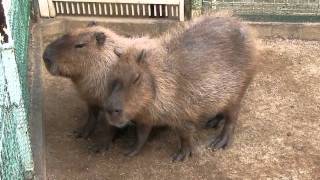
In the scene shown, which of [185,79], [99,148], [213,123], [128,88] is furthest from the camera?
[213,123]

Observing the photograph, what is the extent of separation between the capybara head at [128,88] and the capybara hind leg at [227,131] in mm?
761

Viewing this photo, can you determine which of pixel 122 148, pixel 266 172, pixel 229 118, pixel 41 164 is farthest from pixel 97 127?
pixel 266 172

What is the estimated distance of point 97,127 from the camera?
198 inches

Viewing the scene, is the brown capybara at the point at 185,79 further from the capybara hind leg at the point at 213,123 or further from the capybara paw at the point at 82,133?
the capybara paw at the point at 82,133

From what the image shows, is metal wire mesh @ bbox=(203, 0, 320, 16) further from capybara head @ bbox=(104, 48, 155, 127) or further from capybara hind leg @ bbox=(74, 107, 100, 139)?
capybara head @ bbox=(104, 48, 155, 127)

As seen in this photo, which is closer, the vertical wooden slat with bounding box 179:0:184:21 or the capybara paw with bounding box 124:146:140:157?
the capybara paw with bounding box 124:146:140:157

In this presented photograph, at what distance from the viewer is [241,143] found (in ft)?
15.8

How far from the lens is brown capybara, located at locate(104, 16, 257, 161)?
13.9 feet

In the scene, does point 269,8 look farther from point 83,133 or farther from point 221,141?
point 83,133

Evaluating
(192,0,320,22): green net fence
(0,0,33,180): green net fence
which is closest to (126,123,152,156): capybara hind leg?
(0,0,33,180): green net fence

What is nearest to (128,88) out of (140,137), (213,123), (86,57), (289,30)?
(86,57)

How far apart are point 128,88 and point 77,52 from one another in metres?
0.54

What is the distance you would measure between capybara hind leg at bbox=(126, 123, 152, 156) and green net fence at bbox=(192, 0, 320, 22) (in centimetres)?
183

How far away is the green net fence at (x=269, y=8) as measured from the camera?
604 centimetres
